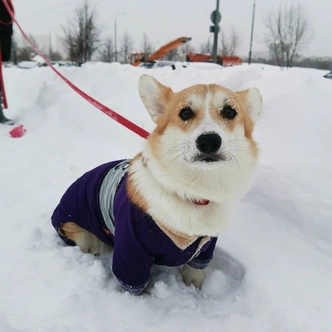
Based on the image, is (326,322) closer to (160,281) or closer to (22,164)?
(160,281)

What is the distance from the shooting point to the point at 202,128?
1.78 meters

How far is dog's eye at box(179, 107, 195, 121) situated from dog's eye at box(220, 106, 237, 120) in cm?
18

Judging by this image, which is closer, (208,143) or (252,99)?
(208,143)

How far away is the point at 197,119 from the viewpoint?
193 cm

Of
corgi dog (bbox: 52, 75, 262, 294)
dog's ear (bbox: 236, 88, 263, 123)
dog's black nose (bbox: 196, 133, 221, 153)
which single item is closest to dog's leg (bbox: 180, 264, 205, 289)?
corgi dog (bbox: 52, 75, 262, 294)

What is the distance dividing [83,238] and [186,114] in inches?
48.5

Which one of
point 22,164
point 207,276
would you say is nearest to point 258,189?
point 207,276

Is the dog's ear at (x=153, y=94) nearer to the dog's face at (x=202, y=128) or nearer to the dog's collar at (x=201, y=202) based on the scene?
the dog's face at (x=202, y=128)

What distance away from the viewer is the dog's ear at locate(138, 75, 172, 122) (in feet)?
7.05

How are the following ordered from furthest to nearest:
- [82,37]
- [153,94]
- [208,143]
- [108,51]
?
[108,51] < [82,37] < [153,94] < [208,143]

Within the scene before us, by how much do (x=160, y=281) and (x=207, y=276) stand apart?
0.35m

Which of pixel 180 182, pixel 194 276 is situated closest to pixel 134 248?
pixel 180 182

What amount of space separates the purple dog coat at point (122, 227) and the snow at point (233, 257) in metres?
0.17

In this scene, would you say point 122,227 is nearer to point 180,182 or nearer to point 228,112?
point 180,182
